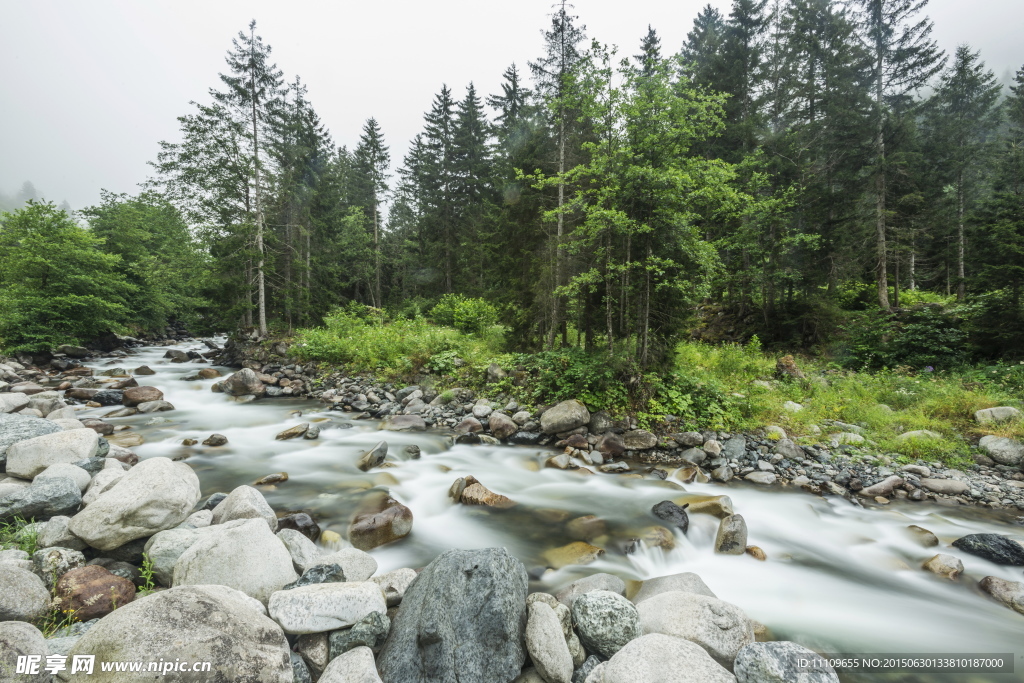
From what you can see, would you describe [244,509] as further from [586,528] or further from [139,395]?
[139,395]

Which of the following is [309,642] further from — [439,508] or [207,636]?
[439,508]

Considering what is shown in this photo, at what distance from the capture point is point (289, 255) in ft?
68.7

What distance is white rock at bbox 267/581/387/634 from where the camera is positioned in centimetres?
290

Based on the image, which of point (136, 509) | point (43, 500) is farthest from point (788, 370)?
point (43, 500)

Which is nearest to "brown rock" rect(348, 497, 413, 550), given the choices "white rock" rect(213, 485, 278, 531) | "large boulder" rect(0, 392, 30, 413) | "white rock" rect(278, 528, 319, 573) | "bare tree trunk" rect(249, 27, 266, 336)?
"white rock" rect(278, 528, 319, 573)

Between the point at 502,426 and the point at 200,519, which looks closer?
the point at 200,519

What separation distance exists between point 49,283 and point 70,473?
57.6ft

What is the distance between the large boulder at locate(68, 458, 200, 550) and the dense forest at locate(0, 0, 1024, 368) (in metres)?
7.49

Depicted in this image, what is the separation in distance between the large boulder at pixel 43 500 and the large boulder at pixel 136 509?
0.66 meters

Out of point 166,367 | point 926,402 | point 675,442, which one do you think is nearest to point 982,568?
point 675,442

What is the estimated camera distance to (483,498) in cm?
608

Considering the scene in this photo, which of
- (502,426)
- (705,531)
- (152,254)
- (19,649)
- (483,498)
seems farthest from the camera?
(152,254)

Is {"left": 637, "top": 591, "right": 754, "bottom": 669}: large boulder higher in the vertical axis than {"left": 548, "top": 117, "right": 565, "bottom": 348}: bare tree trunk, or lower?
lower

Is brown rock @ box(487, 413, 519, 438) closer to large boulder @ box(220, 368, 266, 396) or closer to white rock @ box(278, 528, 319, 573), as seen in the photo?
white rock @ box(278, 528, 319, 573)
